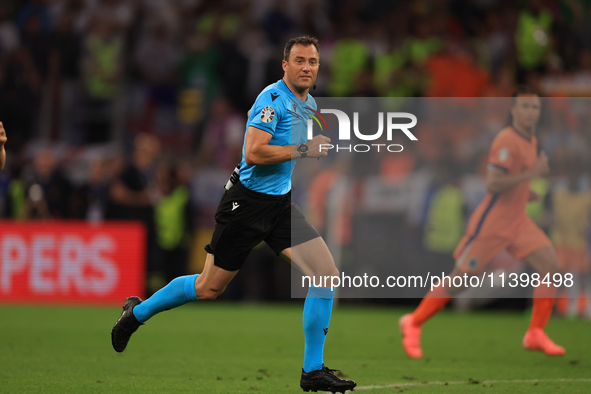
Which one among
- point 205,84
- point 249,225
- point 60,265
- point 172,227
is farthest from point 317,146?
point 205,84

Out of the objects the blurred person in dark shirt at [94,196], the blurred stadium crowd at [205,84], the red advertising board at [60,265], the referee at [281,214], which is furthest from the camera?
the blurred person in dark shirt at [94,196]

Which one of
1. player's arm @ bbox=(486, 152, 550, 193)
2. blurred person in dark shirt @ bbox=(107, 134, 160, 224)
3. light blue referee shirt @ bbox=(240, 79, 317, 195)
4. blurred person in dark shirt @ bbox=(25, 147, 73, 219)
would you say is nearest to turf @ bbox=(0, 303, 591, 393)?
light blue referee shirt @ bbox=(240, 79, 317, 195)

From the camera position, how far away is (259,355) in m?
8.55

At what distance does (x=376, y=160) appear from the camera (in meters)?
11.1

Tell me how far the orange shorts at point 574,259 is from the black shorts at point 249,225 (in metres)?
6.89

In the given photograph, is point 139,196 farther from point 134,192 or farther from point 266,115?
point 266,115

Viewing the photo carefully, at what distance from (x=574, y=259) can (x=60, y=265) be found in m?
8.45

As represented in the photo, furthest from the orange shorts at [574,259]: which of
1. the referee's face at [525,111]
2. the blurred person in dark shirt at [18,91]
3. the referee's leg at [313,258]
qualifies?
the blurred person in dark shirt at [18,91]

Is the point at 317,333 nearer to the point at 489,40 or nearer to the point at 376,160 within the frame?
the point at 376,160

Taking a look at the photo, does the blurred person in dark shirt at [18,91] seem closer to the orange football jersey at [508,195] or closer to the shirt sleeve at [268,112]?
the orange football jersey at [508,195]

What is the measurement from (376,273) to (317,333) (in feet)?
19.0

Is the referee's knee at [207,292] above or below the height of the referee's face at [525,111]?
below

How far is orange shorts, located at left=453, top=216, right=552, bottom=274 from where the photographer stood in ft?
27.1

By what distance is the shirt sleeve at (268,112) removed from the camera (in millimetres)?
5832
